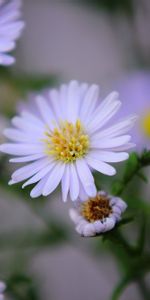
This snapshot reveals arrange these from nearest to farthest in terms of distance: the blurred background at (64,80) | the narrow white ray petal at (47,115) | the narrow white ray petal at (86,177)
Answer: the narrow white ray petal at (86,177)
the narrow white ray petal at (47,115)
the blurred background at (64,80)

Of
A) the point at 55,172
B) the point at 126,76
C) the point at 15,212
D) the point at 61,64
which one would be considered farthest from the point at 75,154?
the point at 61,64

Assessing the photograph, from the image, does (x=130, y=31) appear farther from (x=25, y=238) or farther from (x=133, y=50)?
(x=25, y=238)

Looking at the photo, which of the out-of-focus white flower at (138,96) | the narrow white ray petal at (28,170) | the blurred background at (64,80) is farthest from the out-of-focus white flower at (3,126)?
the out-of-focus white flower at (138,96)

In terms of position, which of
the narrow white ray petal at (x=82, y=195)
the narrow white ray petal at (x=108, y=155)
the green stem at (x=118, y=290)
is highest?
the narrow white ray petal at (x=108, y=155)

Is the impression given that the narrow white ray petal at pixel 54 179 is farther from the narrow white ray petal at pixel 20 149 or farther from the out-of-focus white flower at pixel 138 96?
the out-of-focus white flower at pixel 138 96

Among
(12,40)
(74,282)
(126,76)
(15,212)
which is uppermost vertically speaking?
(12,40)

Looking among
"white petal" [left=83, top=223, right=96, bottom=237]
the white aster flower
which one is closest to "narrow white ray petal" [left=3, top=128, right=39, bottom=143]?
the white aster flower
